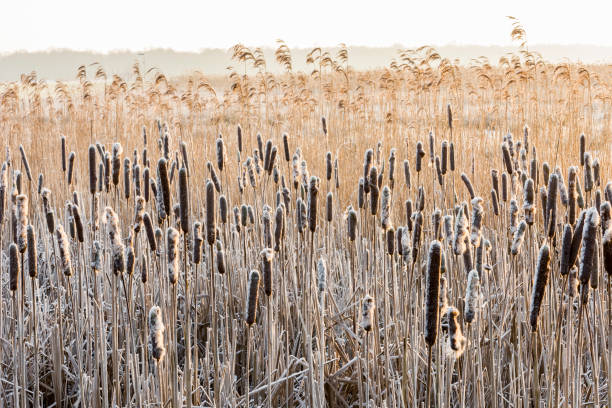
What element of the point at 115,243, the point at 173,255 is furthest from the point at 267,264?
the point at 115,243

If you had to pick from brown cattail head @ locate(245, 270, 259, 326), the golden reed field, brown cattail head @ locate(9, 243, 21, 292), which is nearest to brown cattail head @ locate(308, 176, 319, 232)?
the golden reed field

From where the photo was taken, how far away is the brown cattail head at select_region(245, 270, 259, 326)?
3.96ft

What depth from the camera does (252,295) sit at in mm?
1213

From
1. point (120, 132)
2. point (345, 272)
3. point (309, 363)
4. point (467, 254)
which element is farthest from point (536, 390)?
point (120, 132)

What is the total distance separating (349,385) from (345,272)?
1.12 metres

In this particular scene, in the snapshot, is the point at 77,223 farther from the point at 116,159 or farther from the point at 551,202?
the point at 551,202

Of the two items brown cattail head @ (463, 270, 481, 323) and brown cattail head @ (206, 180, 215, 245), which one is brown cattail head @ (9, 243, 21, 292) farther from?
brown cattail head @ (463, 270, 481, 323)

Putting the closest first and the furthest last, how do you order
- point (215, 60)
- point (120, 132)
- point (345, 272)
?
point (345, 272), point (120, 132), point (215, 60)

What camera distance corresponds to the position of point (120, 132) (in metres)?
7.78

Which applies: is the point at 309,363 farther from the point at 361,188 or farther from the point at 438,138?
the point at 438,138

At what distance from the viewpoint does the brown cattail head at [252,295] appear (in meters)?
1.21

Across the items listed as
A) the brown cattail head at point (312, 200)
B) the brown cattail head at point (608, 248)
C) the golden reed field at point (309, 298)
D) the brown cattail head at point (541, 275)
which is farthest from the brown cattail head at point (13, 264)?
the brown cattail head at point (608, 248)

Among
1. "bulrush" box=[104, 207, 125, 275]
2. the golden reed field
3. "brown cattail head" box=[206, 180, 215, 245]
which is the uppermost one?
"brown cattail head" box=[206, 180, 215, 245]

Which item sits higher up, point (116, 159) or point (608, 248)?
point (116, 159)
